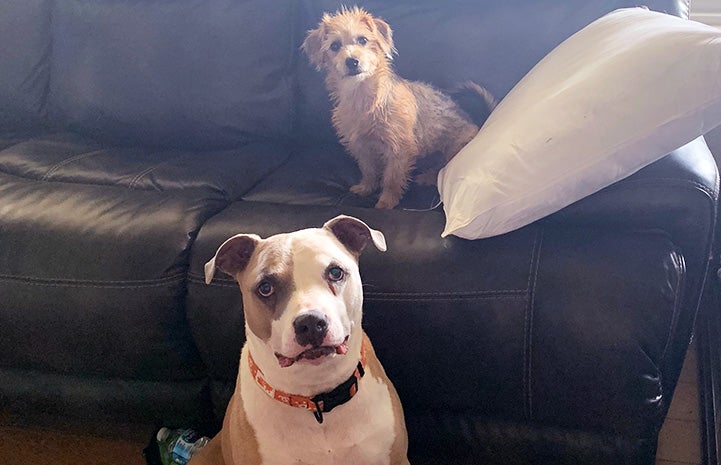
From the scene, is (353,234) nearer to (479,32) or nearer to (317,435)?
(317,435)

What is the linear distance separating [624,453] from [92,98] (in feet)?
6.13

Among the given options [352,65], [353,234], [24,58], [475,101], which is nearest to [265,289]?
[353,234]

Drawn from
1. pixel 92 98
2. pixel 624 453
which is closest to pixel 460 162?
pixel 624 453

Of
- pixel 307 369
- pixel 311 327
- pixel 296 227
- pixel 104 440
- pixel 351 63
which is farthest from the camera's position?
pixel 104 440

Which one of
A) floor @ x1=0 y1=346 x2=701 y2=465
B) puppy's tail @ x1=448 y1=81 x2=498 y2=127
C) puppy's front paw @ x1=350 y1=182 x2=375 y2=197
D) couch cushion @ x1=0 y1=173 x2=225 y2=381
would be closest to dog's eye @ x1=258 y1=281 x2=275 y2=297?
couch cushion @ x1=0 y1=173 x2=225 y2=381

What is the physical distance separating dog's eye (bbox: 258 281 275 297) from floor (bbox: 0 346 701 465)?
0.80m

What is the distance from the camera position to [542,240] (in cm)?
125

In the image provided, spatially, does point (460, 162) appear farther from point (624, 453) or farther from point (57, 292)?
point (57, 292)

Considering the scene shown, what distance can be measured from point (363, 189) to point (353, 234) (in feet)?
1.73

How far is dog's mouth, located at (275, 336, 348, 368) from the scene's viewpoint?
1.01 m

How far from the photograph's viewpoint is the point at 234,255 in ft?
3.84

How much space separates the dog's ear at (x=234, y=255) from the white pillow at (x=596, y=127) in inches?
14.5

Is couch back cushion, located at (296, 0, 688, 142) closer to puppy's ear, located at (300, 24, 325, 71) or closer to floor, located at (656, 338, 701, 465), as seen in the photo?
puppy's ear, located at (300, 24, 325, 71)

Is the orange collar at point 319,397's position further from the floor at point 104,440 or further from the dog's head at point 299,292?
the floor at point 104,440
